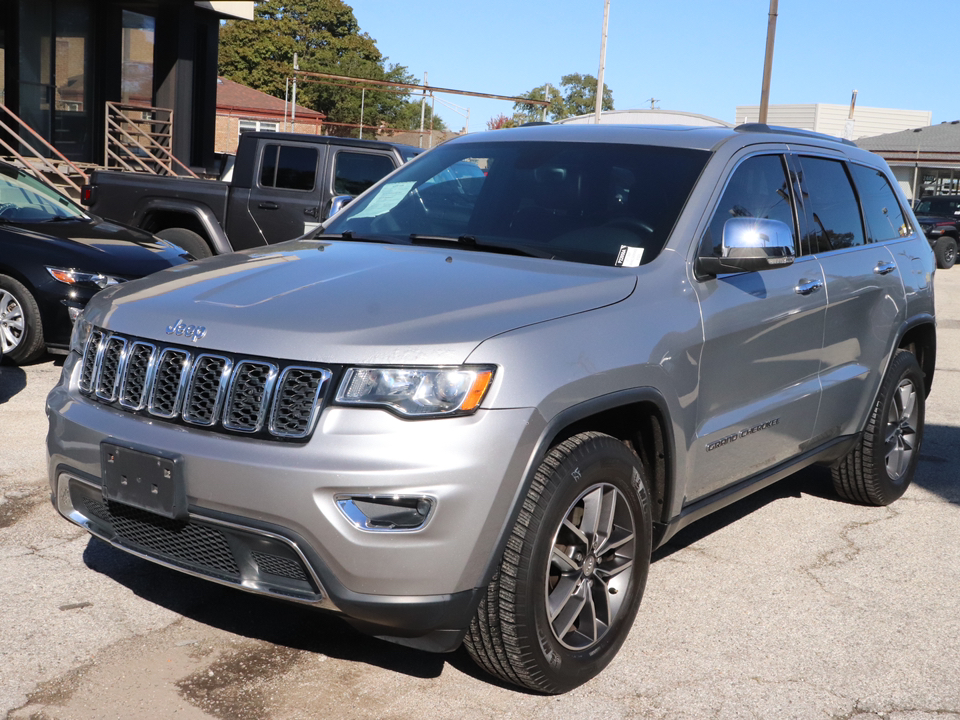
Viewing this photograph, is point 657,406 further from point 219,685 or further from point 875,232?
point 875,232

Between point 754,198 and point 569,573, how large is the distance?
6.14 feet

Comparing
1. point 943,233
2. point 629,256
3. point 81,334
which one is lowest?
point 81,334

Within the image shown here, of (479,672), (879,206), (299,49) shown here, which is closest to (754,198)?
(879,206)

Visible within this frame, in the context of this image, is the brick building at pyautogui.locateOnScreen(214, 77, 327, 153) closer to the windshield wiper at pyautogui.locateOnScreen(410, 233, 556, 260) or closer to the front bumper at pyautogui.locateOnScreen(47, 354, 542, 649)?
the windshield wiper at pyautogui.locateOnScreen(410, 233, 556, 260)

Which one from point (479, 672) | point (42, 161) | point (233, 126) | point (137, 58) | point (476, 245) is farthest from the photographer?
point (233, 126)

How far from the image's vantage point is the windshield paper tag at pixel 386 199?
4551mm

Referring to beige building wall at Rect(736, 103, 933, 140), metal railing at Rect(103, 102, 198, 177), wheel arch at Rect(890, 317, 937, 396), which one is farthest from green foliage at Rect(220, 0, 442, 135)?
wheel arch at Rect(890, 317, 937, 396)

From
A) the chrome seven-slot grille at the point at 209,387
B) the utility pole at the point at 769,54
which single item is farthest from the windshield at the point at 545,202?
Answer: the utility pole at the point at 769,54

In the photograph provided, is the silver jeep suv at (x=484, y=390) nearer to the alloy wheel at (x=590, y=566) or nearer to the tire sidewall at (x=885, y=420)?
the alloy wheel at (x=590, y=566)

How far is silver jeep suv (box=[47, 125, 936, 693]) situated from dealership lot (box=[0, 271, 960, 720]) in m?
0.33

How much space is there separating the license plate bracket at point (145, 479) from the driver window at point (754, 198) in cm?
204

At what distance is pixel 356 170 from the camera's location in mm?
10766

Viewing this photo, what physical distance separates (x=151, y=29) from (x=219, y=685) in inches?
821

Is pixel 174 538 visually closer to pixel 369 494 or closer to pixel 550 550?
pixel 369 494
